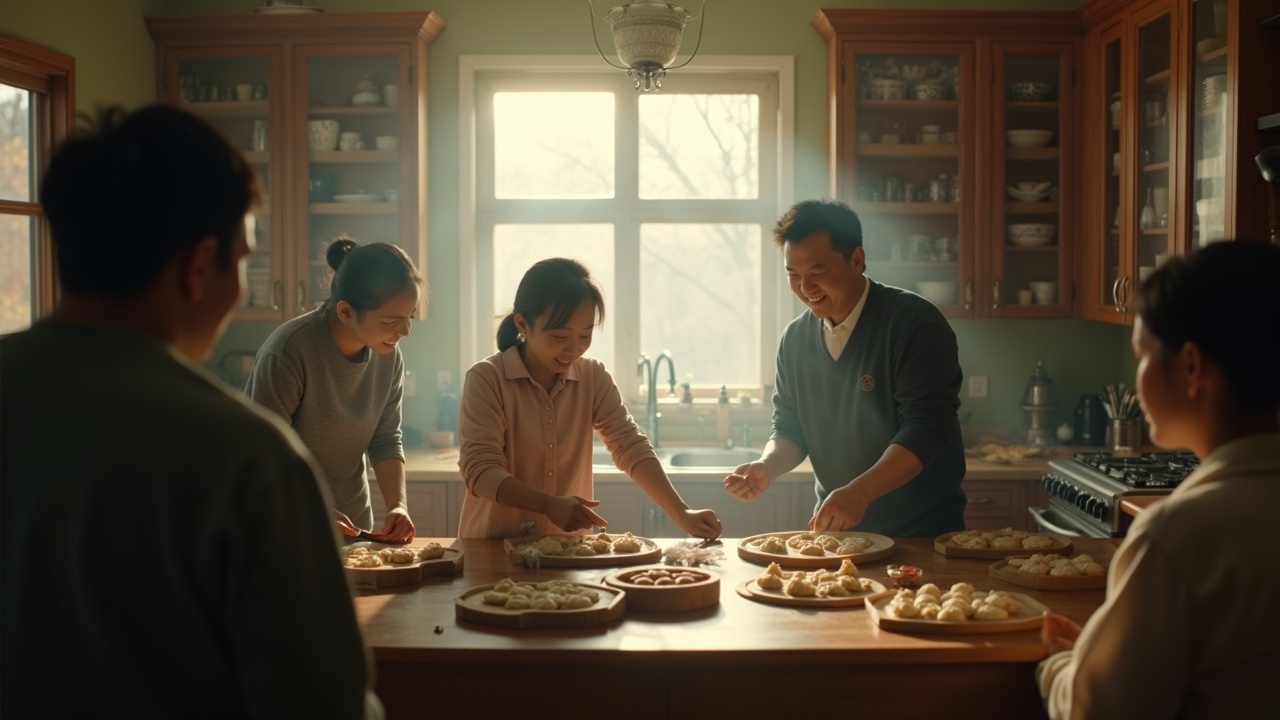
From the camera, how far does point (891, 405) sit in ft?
10.0

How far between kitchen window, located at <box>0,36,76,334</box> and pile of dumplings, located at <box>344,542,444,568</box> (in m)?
1.96

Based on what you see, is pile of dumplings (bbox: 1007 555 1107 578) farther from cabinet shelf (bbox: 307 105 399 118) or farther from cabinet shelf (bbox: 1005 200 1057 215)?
cabinet shelf (bbox: 307 105 399 118)

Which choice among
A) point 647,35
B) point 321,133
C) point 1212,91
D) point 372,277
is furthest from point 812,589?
point 321,133

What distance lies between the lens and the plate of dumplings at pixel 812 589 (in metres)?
2.29

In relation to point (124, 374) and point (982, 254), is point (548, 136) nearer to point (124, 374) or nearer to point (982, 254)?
point (982, 254)

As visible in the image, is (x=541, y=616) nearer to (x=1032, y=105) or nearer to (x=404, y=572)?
(x=404, y=572)

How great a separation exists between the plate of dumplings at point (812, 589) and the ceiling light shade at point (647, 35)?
1595mm

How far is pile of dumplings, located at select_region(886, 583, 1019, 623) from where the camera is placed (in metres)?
2.11

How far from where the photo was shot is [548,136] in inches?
200

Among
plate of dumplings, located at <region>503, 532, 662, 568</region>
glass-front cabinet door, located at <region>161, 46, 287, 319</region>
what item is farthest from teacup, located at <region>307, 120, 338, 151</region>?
plate of dumplings, located at <region>503, 532, 662, 568</region>

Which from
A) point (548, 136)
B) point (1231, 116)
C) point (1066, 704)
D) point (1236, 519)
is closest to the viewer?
point (1236, 519)

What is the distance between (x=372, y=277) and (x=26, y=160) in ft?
6.17

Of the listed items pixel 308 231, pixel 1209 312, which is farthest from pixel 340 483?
pixel 1209 312

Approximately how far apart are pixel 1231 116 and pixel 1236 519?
2495mm
